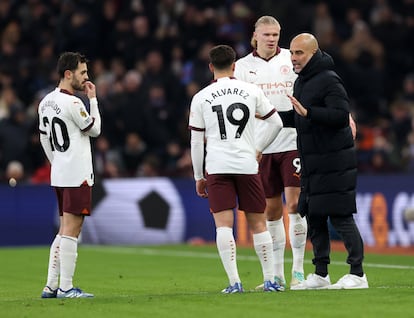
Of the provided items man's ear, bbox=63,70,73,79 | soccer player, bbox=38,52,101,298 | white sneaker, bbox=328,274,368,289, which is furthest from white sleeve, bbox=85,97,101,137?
white sneaker, bbox=328,274,368,289

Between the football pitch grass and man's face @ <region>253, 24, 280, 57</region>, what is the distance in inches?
95.9

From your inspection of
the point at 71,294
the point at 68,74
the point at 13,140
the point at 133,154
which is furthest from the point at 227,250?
the point at 133,154

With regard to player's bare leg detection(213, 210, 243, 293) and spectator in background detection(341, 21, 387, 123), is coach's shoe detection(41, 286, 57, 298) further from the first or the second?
spectator in background detection(341, 21, 387, 123)

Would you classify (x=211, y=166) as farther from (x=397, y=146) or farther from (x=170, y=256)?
(x=397, y=146)

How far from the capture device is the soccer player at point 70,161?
11188 millimetres

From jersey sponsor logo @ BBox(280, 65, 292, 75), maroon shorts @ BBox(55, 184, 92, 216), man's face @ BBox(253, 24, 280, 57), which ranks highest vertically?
man's face @ BBox(253, 24, 280, 57)

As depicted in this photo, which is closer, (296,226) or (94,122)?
(94,122)

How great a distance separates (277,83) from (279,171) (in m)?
0.90

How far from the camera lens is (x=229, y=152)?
35.9 feet

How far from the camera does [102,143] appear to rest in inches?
878

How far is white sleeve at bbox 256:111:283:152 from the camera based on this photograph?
11.2 metres

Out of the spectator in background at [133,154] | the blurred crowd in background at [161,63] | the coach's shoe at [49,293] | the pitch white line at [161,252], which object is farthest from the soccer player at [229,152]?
the spectator in background at [133,154]

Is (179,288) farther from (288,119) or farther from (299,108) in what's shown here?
(299,108)

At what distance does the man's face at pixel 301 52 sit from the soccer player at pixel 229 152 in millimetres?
579
